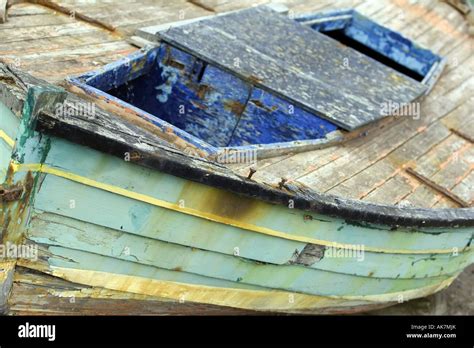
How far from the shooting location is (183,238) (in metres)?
4.13

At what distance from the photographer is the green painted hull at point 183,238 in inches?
143

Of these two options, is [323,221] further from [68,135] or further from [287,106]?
[68,135]

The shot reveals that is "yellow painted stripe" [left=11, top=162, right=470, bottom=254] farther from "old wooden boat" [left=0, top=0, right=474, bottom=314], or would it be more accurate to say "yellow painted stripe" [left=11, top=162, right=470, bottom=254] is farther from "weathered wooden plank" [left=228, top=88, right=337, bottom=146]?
"weathered wooden plank" [left=228, top=88, right=337, bottom=146]

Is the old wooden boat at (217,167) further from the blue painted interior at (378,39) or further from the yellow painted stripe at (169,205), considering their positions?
the blue painted interior at (378,39)

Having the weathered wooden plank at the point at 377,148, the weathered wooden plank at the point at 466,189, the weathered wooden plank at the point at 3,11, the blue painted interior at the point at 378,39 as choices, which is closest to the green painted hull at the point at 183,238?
the weathered wooden plank at the point at 466,189

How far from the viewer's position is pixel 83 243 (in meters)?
3.94

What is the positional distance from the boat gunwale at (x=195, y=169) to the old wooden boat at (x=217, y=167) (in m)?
0.01

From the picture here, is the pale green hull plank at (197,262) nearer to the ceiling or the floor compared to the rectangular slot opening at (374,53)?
nearer to the floor

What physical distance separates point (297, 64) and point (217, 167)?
2.08 metres

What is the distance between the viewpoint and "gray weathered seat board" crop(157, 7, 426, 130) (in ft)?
17.4

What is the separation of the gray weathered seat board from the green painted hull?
38.9 inches

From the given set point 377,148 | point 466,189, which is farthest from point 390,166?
point 466,189

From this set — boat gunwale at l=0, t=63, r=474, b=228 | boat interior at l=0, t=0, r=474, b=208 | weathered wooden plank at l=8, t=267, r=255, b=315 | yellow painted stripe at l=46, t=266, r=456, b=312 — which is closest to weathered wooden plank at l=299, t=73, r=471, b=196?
boat interior at l=0, t=0, r=474, b=208
